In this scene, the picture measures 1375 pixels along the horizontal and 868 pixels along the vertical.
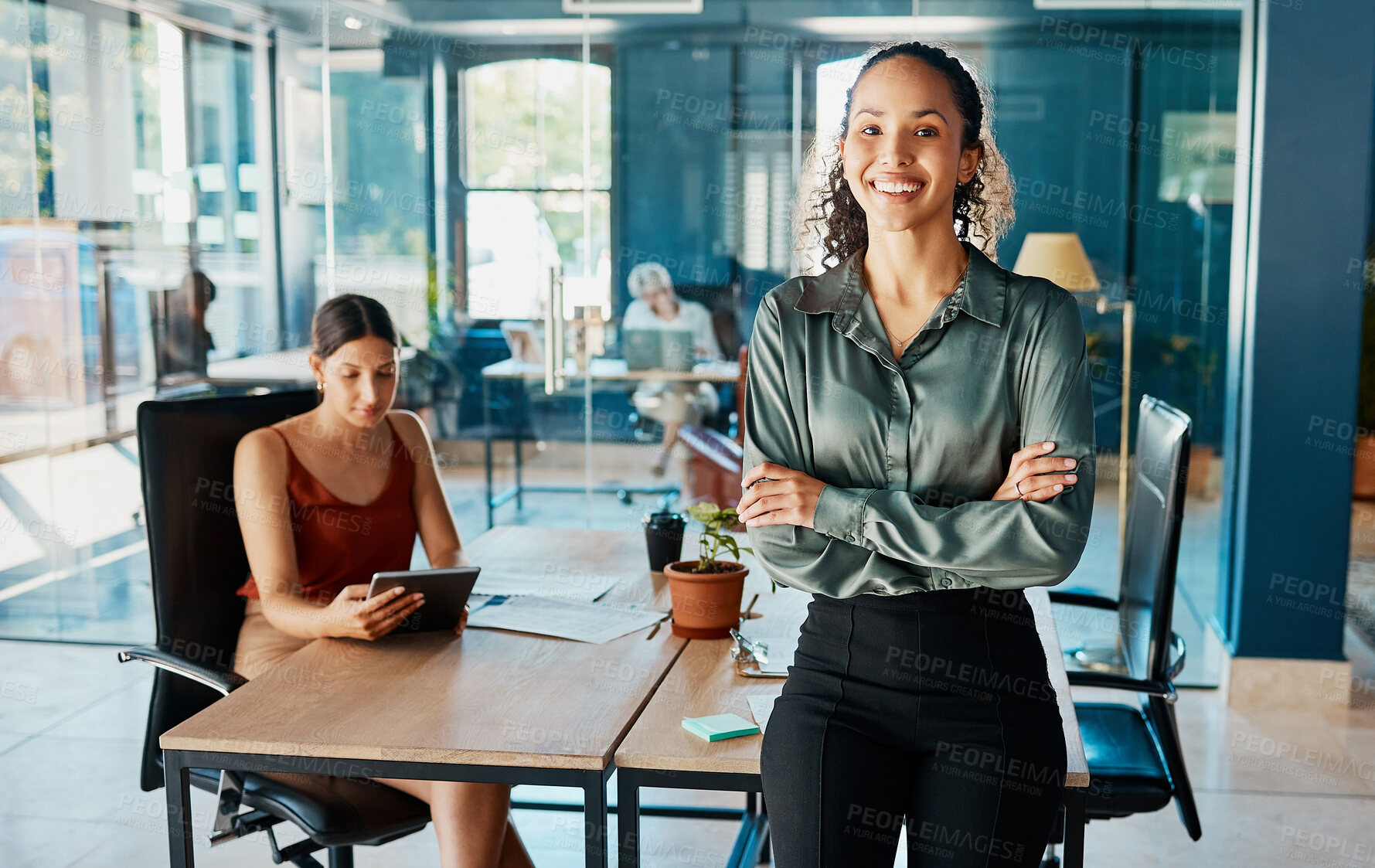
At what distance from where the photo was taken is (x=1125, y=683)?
7.30ft

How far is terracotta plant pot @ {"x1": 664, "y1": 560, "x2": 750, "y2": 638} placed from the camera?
6.88 ft

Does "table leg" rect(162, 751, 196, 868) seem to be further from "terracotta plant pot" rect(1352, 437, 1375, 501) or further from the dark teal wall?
"terracotta plant pot" rect(1352, 437, 1375, 501)

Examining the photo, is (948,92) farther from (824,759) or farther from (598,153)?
(598,153)

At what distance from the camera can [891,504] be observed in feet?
5.27

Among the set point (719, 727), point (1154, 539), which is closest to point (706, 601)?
point (719, 727)

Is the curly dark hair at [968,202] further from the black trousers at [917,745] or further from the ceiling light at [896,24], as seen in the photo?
the ceiling light at [896,24]

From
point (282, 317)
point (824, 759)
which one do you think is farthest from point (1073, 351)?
point (282, 317)

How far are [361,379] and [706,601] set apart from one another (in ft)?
2.96

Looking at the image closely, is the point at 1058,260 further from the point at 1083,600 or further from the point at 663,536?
the point at 663,536

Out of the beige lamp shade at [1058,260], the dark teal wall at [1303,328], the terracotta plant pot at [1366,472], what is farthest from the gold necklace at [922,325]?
the terracotta plant pot at [1366,472]

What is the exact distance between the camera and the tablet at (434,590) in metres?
2.06

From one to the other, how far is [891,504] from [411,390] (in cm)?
328

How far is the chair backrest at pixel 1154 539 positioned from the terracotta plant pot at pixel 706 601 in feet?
2.60

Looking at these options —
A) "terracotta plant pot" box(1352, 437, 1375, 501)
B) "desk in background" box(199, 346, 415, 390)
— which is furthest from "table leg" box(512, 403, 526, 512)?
"terracotta plant pot" box(1352, 437, 1375, 501)
